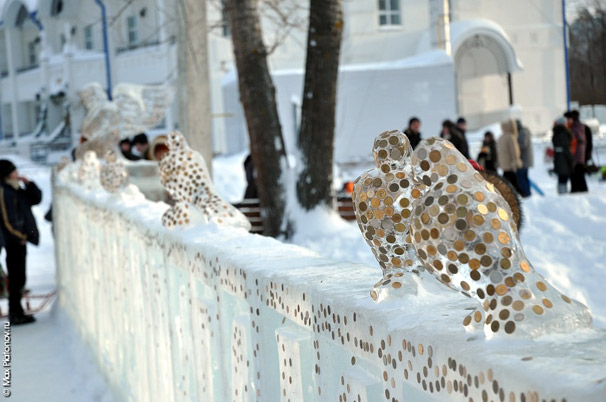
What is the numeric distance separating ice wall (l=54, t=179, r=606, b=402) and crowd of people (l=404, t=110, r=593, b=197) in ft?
31.3

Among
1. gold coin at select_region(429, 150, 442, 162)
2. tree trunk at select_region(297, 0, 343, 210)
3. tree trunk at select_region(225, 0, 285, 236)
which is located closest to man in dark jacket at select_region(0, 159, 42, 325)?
tree trunk at select_region(225, 0, 285, 236)

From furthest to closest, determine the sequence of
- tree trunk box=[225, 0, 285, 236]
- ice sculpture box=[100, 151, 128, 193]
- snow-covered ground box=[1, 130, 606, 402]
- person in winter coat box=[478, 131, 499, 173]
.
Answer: person in winter coat box=[478, 131, 499, 173] → tree trunk box=[225, 0, 285, 236] → ice sculpture box=[100, 151, 128, 193] → snow-covered ground box=[1, 130, 606, 402]

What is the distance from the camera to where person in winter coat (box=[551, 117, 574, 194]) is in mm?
14531

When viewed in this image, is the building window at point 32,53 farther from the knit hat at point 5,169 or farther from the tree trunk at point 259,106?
the knit hat at point 5,169

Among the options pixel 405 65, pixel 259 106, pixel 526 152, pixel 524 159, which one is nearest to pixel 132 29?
pixel 405 65

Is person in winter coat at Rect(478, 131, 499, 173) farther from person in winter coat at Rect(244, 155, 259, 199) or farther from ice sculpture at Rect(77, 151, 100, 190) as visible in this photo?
ice sculpture at Rect(77, 151, 100, 190)

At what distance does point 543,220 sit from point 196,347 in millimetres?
8193

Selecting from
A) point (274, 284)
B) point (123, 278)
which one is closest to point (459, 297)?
point (274, 284)

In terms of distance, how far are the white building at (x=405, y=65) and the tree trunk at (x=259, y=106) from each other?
7.64m

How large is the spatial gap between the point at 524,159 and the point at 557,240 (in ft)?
17.8

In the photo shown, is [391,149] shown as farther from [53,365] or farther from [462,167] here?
[53,365]

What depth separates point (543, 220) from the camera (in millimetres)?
11156

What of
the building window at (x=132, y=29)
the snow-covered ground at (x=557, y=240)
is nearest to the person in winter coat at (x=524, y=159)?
the snow-covered ground at (x=557, y=240)

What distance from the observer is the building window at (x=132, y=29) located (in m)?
38.2
